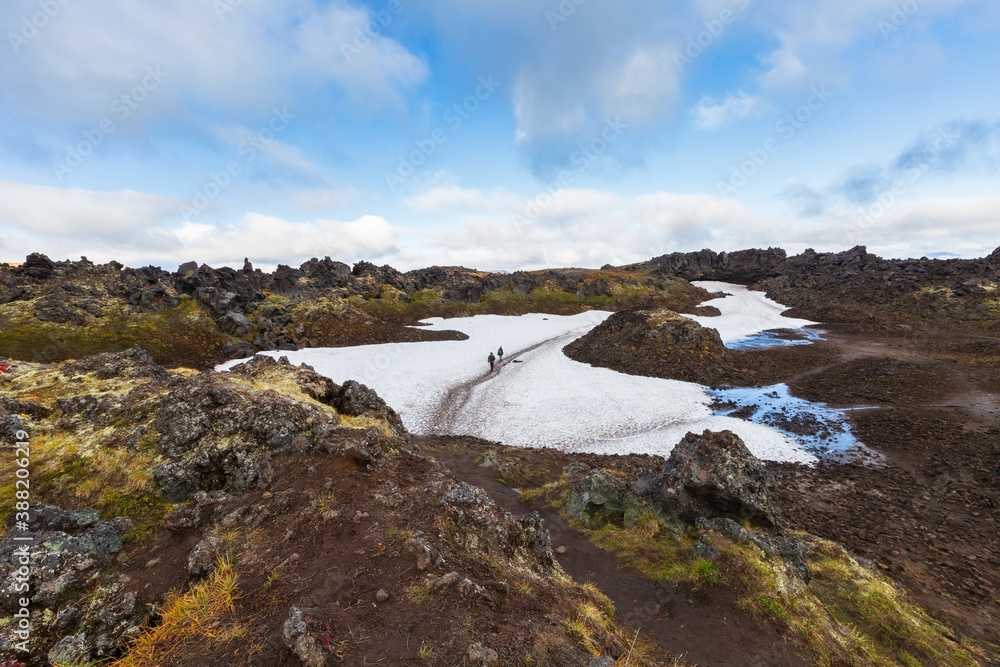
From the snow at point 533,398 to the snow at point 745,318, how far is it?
52.0ft

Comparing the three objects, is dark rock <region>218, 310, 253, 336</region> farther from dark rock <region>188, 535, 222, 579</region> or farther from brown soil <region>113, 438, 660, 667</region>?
dark rock <region>188, 535, 222, 579</region>

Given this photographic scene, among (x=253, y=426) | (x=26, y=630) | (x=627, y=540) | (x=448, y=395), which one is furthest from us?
(x=448, y=395)

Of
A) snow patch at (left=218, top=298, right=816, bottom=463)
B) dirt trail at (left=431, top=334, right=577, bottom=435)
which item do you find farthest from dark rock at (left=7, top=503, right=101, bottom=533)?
dirt trail at (left=431, top=334, right=577, bottom=435)

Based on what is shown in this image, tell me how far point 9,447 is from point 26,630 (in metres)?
6.12

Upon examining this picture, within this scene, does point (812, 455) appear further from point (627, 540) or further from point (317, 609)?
point (317, 609)

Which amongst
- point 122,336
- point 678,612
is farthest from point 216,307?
point 678,612

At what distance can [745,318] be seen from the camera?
5916 cm

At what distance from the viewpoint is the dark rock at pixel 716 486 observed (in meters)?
11.0

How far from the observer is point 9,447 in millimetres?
8070

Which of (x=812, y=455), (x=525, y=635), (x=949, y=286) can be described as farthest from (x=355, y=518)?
(x=949, y=286)

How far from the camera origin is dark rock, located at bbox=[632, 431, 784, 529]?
11.0 m

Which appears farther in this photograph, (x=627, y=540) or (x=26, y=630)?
(x=627, y=540)

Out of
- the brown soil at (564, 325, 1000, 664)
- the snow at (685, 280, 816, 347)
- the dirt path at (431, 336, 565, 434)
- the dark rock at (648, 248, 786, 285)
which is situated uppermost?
the dark rock at (648, 248, 786, 285)

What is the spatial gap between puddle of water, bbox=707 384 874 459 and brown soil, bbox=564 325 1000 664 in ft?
2.79
